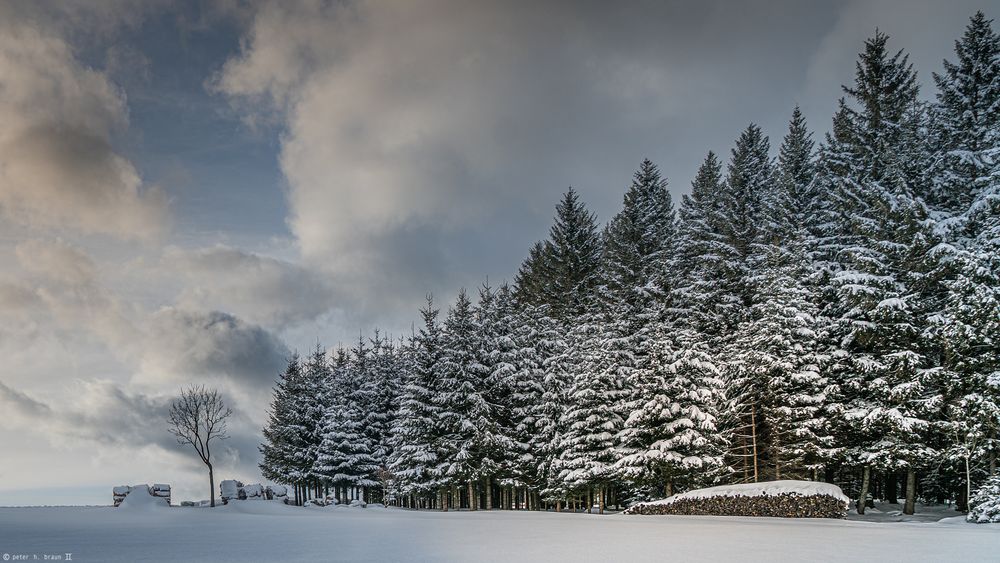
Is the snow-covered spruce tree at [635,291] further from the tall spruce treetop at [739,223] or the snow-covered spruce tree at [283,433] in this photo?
the snow-covered spruce tree at [283,433]

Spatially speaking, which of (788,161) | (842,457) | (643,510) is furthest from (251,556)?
(788,161)

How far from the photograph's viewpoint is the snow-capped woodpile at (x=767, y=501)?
20891 millimetres

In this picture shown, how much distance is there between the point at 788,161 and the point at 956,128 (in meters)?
8.53

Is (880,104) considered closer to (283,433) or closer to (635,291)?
A: (635,291)

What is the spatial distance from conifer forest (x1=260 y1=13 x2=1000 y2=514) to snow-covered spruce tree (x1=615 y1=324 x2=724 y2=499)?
98 millimetres

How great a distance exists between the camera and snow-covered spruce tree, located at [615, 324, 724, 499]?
1040 inches

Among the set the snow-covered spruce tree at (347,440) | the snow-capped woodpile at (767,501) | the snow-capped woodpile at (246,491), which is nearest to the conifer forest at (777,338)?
the snow-capped woodpile at (767,501)

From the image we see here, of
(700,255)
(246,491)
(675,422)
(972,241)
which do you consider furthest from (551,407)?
(246,491)

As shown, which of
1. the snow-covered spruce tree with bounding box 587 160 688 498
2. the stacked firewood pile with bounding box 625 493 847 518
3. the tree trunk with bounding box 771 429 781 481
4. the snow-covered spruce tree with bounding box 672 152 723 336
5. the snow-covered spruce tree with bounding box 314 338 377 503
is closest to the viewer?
the stacked firewood pile with bounding box 625 493 847 518

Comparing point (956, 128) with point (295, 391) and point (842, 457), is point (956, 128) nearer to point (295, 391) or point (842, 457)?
point (842, 457)

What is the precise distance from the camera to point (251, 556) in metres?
10.4

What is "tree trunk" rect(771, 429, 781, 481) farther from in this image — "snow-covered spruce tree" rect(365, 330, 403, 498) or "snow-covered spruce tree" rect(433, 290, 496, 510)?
"snow-covered spruce tree" rect(365, 330, 403, 498)

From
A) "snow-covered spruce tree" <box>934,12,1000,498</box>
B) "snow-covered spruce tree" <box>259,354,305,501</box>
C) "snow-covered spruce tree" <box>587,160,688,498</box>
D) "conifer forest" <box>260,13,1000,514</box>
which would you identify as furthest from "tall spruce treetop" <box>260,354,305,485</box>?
"snow-covered spruce tree" <box>934,12,1000,498</box>

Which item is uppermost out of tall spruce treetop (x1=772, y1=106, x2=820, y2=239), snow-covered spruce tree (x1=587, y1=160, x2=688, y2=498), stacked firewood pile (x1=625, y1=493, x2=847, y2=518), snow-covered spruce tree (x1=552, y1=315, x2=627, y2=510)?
tall spruce treetop (x1=772, y1=106, x2=820, y2=239)
